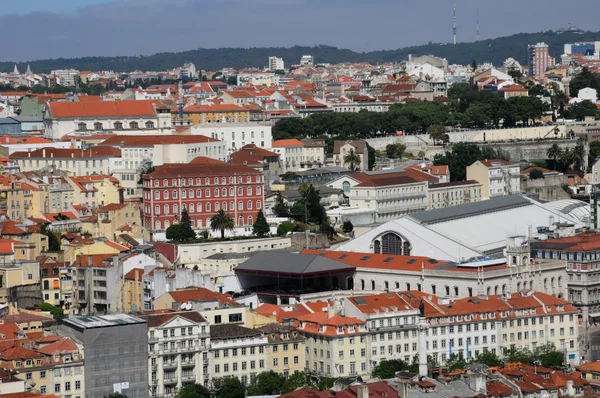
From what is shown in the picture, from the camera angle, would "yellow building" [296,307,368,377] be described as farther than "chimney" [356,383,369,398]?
Yes

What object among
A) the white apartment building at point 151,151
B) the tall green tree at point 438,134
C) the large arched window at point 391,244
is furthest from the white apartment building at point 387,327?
the tall green tree at point 438,134

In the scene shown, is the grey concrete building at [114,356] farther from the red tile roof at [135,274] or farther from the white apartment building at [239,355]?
the red tile roof at [135,274]

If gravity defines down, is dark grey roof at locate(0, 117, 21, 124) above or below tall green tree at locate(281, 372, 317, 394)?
above

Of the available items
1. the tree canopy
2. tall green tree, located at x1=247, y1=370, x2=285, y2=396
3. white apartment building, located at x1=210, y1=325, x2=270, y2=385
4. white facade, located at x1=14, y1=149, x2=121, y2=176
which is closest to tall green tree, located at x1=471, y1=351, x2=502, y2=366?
tall green tree, located at x1=247, y1=370, x2=285, y2=396

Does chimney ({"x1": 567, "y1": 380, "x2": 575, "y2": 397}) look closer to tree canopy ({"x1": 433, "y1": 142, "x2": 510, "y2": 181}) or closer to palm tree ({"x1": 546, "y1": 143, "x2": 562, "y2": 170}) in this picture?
tree canopy ({"x1": 433, "y1": 142, "x2": 510, "y2": 181})

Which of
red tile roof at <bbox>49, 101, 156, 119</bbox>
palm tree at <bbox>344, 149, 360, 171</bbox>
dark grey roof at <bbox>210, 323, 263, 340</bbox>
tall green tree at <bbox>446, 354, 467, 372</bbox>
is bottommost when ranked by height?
tall green tree at <bbox>446, 354, 467, 372</bbox>

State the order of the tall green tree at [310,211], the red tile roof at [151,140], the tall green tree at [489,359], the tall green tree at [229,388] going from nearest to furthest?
the tall green tree at [229,388], the tall green tree at [489,359], the tall green tree at [310,211], the red tile roof at [151,140]

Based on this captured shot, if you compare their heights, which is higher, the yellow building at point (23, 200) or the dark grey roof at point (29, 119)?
the dark grey roof at point (29, 119)

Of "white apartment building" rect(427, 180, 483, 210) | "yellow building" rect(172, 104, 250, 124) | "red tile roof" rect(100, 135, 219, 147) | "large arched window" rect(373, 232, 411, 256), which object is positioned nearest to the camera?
"large arched window" rect(373, 232, 411, 256)
